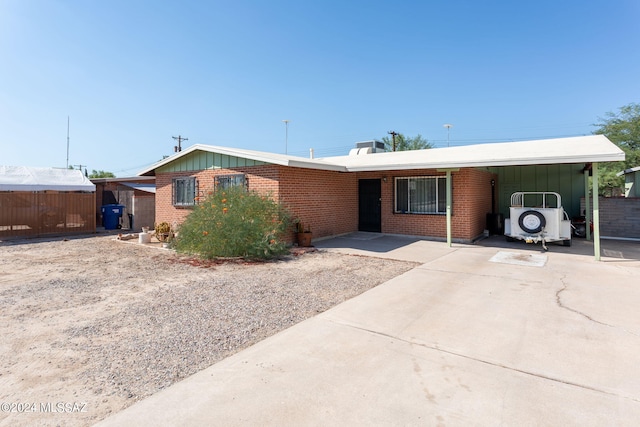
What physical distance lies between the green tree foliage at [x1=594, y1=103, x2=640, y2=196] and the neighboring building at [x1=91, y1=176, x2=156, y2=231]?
28.8 m

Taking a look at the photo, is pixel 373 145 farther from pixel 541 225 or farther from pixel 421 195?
pixel 541 225

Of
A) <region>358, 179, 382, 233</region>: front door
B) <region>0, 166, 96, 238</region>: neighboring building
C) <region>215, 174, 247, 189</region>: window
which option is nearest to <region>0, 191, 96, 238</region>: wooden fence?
<region>0, 166, 96, 238</region>: neighboring building

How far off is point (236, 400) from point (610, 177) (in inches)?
1174

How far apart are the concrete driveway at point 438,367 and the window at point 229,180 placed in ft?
21.9

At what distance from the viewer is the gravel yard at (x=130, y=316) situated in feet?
8.57

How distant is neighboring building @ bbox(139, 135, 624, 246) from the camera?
980cm

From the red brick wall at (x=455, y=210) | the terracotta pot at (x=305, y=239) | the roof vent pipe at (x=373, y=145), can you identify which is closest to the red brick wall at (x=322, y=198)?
the terracotta pot at (x=305, y=239)

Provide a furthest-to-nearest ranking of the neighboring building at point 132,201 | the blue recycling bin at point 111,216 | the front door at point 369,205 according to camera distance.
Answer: the blue recycling bin at point 111,216 → the neighboring building at point 132,201 → the front door at point 369,205

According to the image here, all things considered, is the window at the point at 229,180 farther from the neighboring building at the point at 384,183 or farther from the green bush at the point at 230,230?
the green bush at the point at 230,230

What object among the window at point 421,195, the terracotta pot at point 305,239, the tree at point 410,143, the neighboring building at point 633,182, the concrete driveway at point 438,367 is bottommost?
the concrete driveway at point 438,367

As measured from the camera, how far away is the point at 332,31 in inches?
531

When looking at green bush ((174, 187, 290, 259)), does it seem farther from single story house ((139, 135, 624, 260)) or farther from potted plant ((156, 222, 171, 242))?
potted plant ((156, 222, 171, 242))

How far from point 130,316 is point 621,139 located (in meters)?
33.2

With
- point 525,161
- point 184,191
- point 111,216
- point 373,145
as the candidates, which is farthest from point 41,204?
point 525,161
